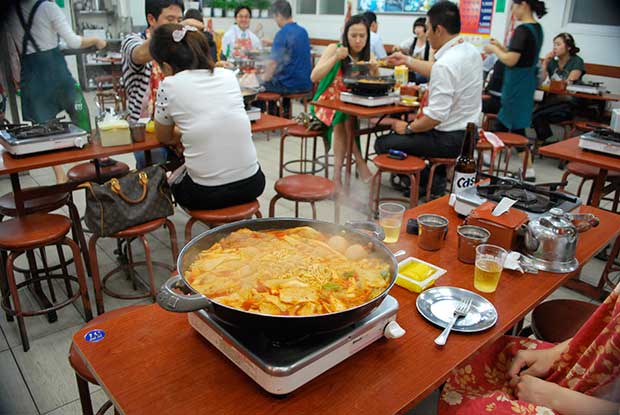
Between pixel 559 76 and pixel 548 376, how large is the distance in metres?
5.76

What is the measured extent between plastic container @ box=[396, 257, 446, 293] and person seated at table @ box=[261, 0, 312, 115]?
503cm

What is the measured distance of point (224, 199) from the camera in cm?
251

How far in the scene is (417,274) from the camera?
139cm

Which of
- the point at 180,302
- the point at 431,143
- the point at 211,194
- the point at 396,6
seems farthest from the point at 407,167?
the point at 396,6

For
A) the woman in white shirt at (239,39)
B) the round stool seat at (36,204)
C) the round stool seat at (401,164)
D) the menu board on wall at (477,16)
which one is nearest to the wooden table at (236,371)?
the round stool seat at (36,204)

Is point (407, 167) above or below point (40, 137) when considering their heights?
below

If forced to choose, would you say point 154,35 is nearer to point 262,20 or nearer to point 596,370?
point 596,370

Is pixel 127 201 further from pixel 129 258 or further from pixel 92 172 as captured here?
pixel 92 172

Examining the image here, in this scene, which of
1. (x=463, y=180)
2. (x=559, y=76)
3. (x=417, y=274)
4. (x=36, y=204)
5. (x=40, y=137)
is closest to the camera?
(x=417, y=274)

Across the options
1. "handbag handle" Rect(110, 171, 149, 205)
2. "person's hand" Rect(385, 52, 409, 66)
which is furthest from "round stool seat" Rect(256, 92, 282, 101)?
"handbag handle" Rect(110, 171, 149, 205)

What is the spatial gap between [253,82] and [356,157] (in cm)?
126

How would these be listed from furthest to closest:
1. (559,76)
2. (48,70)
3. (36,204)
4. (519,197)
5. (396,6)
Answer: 1. (396,6)
2. (559,76)
3. (48,70)
4. (36,204)
5. (519,197)

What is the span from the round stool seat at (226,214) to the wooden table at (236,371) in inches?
47.5

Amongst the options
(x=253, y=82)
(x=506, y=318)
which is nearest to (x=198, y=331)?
(x=506, y=318)
